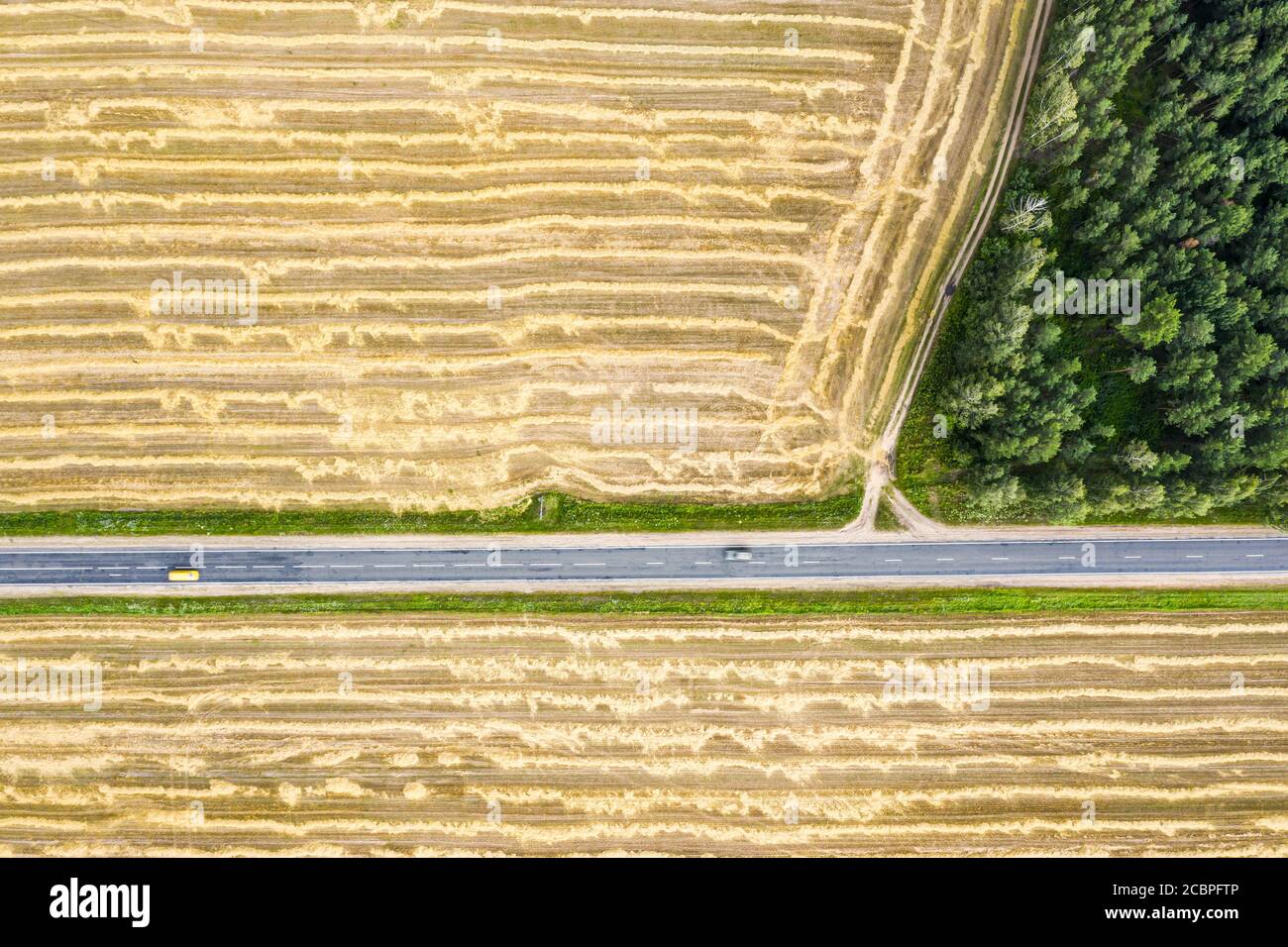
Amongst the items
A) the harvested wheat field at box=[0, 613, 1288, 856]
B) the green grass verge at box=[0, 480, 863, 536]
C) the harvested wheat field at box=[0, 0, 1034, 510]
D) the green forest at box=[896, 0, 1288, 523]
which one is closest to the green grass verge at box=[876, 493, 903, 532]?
the green grass verge at box=[0, 480, 863, 536]

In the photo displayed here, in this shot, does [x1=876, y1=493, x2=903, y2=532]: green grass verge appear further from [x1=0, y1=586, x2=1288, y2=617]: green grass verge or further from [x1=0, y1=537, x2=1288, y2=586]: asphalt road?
[x1=0, y1=586, x2=1288, y2=617]: green grass verge

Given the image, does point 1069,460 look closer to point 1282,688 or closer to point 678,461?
point 1282,688

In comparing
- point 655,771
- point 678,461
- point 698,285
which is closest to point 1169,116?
point 698,285

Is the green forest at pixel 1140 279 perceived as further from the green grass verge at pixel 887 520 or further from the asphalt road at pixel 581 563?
the green grass verge at pixel 887 520

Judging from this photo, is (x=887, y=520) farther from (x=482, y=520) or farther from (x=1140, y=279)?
(x=482, y=520)

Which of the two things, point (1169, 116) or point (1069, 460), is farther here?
point (1069, 460)

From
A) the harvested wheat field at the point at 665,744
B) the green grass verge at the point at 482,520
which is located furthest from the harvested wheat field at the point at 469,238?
the harvested wheat field at the point at 665,744

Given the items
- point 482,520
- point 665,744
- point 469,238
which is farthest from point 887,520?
point 469,238
